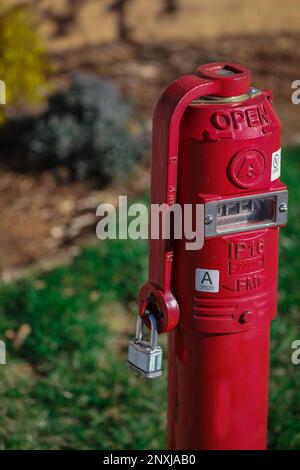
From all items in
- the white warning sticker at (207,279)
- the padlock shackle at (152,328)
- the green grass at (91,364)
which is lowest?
the green grass at (91,364)

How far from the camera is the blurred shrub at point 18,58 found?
640 centimetres

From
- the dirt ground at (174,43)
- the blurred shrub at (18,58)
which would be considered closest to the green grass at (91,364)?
the blurred shrub at (18,58)

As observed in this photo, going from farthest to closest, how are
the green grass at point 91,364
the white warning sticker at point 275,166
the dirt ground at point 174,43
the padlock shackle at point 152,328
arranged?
the dirt ground at point 174,43 < the green grass at point 91,364 < the padlock shackle at point 152,328 < the white warning sticker at point 275,166

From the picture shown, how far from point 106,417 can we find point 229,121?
1717 mm

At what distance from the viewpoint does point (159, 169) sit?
3119 mm

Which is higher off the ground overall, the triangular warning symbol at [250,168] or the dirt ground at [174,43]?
the triangular warning symbol at [250,168]

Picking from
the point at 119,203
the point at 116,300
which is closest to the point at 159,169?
the point at 116,300

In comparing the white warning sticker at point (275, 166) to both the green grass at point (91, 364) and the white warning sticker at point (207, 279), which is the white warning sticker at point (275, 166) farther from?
the green grass at point (91, 364)

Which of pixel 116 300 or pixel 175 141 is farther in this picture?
pixel 116 300

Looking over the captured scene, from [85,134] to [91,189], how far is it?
1.14 feet

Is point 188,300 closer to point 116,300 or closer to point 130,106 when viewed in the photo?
point 116,300

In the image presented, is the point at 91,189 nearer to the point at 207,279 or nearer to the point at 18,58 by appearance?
the point at 18,58

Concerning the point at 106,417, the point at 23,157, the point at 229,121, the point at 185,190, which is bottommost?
the point at 106,417

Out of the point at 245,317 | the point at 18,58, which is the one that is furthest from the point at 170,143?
the point at 18,58
